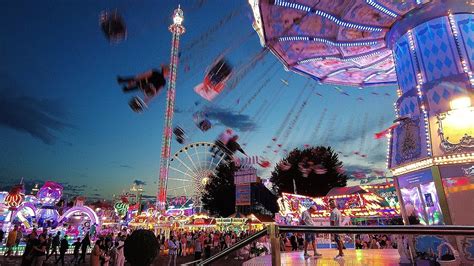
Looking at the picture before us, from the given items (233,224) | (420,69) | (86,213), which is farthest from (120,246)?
(233,224)

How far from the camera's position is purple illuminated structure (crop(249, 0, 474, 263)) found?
9.04 meters

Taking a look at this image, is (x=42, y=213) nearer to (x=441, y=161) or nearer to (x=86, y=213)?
(x=86, y=213)

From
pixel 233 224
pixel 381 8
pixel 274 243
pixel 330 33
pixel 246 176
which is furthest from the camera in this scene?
pixel 246 176

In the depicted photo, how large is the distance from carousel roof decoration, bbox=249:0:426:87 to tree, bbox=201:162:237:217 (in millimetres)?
40372

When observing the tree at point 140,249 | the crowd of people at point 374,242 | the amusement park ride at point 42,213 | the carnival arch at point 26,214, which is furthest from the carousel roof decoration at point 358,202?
the carnival arch at point 26,214

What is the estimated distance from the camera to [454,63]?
9.84 m

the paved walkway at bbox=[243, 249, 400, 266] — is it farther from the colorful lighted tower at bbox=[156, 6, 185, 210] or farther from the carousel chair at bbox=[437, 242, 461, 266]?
the colorful lighted tower at bbox=[156, 6, 185, 210]

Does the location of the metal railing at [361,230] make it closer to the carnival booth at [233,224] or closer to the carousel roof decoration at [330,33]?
the carousel roof decoration at [330,33]

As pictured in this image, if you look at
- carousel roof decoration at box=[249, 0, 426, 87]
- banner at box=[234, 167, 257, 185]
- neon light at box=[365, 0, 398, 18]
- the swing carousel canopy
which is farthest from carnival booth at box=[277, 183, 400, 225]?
neon light at box=[365, 0, 398, 18]

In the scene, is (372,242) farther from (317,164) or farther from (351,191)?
(317,164)

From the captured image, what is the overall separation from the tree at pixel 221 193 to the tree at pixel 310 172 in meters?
11.2

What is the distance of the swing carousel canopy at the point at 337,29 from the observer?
10.9 metres

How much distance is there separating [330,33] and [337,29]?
320mm

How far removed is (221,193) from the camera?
5503 cm
